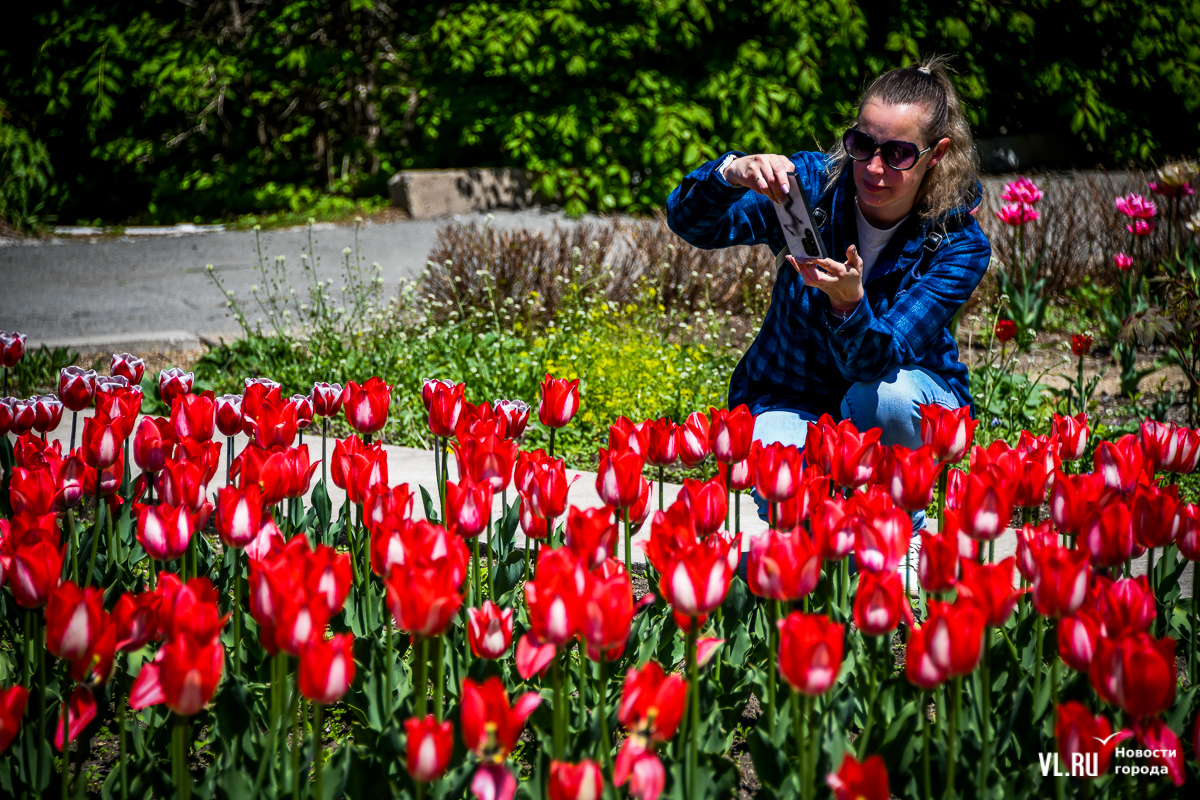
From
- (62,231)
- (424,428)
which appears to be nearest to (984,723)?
(424,428)

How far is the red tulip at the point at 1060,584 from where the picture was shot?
49.8 inches

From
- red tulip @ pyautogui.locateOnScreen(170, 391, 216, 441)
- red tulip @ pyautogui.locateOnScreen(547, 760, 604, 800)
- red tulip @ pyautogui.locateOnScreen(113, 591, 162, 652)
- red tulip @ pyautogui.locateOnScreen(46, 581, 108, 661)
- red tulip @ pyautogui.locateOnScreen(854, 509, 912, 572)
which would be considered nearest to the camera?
red tulip @ pyautogui.locateOnScreen(547, 760, 604, 800)

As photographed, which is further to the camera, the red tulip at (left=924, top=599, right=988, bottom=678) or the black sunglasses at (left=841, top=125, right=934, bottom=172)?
the black sunglasses at (left=841, top=125, right=934, bottom=172)

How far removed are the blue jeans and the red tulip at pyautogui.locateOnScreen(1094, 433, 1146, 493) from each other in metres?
0.68

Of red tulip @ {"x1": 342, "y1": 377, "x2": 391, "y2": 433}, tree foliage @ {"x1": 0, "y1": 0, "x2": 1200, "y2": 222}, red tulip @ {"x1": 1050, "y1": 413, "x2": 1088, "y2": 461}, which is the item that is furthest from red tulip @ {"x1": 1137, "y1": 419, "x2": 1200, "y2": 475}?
tree foliage @ {"x1": 0, "y1": 0, "x2": 1200, "y2": 222}

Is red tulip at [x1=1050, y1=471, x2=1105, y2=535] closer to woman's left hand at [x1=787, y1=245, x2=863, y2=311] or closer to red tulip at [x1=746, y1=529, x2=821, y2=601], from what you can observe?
red tulip at [x1=746, y1=529, x2=821, y2=601]

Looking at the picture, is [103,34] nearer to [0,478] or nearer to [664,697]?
[0,478]

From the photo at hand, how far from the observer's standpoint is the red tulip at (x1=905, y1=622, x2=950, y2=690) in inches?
45.4

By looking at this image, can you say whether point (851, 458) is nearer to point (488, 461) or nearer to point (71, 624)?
point (488, 461)

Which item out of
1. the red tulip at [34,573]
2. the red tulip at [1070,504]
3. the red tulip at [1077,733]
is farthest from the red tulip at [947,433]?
the red tulip at [34,573]

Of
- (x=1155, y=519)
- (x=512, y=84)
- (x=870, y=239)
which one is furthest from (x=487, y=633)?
(x=512, y=84)

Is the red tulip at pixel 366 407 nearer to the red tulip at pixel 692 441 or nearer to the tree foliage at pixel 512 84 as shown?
the red tulip at pixel 692 441

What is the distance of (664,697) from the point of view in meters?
1.09

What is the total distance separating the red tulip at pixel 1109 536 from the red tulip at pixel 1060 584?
0.14 metres
